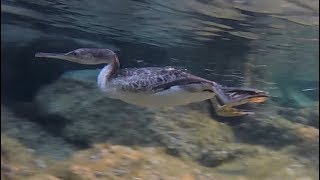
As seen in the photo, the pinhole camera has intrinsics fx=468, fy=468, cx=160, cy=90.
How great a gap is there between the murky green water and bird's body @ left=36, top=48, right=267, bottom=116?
23 cm

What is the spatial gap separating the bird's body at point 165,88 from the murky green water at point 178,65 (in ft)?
0.75

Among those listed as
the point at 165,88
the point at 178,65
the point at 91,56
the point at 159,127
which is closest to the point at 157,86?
the point at 165,88

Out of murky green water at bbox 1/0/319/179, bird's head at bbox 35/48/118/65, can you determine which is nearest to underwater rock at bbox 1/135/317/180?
murky green water at bbox 1/0/319/179

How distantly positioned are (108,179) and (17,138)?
4.91 ft

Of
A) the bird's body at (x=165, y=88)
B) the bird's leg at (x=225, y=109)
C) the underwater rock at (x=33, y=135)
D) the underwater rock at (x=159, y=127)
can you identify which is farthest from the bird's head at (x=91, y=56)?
the underwater rock at (x=33, y=135)

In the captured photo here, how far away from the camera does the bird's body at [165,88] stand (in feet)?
10.5

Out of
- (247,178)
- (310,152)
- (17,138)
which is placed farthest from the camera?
(310,152)

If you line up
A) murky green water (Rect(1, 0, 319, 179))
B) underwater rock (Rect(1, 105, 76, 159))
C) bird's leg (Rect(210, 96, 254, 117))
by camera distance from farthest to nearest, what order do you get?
1. underwater rock (Rect(1, 105, 76, 159))
2. murky green water (Rect(1, 0, 319, 179))
3. bird's leg (Rect(210, 96, 254, 117))

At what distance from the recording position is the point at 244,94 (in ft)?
10.5

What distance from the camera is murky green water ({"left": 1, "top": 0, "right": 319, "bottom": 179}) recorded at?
14.0ft

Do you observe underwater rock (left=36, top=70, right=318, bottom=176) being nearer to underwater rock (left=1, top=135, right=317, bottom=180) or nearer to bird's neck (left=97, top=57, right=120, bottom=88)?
underwater rock (left=1, top=135, right=317, bottom=180)

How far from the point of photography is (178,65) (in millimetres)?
3521

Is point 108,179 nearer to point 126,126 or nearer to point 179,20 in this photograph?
point 126,126

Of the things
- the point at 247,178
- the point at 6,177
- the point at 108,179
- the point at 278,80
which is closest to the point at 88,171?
the point at 108,179
